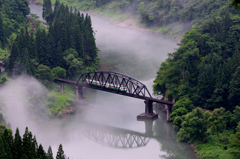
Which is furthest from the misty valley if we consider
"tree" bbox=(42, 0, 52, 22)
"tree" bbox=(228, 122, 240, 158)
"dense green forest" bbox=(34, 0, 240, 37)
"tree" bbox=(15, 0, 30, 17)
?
"dense green forest" bbox=(34, 0, 240, 37)

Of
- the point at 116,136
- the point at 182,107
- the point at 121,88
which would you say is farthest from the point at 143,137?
the point at 121,88

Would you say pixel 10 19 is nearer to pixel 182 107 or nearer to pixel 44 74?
pixel 44 74

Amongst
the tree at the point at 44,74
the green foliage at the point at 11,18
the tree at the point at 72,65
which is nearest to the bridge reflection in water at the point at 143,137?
the tree at the point at 44,74

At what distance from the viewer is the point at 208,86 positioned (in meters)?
98.2

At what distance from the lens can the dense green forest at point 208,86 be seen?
86.7 metres

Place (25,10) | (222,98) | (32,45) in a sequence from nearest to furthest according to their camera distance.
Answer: (222,98), (32,45), (25,10)

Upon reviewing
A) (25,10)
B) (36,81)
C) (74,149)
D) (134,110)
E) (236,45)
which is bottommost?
(74,149)

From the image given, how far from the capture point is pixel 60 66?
399 ft

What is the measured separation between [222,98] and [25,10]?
276ft

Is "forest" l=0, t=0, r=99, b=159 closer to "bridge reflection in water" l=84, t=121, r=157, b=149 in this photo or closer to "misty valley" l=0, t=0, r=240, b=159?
"misty valley" l=0, t=0, r=240, b=159

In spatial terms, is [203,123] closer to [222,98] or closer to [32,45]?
[222,98]

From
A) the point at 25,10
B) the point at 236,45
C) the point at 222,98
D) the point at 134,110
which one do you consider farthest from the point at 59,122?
the point at 25,10

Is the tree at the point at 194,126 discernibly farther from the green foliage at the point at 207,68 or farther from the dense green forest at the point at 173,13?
the dense green forest at the point at 173,13

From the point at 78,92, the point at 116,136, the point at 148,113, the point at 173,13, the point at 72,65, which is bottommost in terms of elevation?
the point at 116,136
